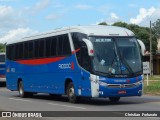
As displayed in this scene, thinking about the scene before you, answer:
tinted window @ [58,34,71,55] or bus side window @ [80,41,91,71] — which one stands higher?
tinted window @ [58,34,71,55]

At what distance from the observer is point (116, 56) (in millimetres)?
19891

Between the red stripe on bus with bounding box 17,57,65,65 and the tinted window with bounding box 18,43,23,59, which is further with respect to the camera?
the tinted window with bounding box 18,43,23,59

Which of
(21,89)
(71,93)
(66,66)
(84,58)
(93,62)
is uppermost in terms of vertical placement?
(84,58)

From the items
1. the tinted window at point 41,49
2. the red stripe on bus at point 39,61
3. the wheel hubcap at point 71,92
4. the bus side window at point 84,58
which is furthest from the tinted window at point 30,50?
the bus side window at point 84,58

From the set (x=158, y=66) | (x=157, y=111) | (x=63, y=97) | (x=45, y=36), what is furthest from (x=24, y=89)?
(x=158, y=66)

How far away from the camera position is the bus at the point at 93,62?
19641mm

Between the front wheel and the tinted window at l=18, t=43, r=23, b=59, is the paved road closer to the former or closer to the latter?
the front wheel

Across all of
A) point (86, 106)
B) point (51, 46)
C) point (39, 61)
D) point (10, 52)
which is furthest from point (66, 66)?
point (10, 52)

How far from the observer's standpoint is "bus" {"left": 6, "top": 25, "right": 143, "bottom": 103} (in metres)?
19.6

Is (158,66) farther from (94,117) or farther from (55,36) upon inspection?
(94,117)

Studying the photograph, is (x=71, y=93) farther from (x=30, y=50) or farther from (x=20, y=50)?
(x=20, y=50)

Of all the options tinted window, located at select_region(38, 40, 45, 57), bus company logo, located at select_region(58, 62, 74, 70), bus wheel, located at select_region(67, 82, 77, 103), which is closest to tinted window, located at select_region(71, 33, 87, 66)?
bus company logo, located at select_region(58, 62, 74, 70)

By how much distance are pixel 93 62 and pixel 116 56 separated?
99cm

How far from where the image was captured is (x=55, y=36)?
903 inches
